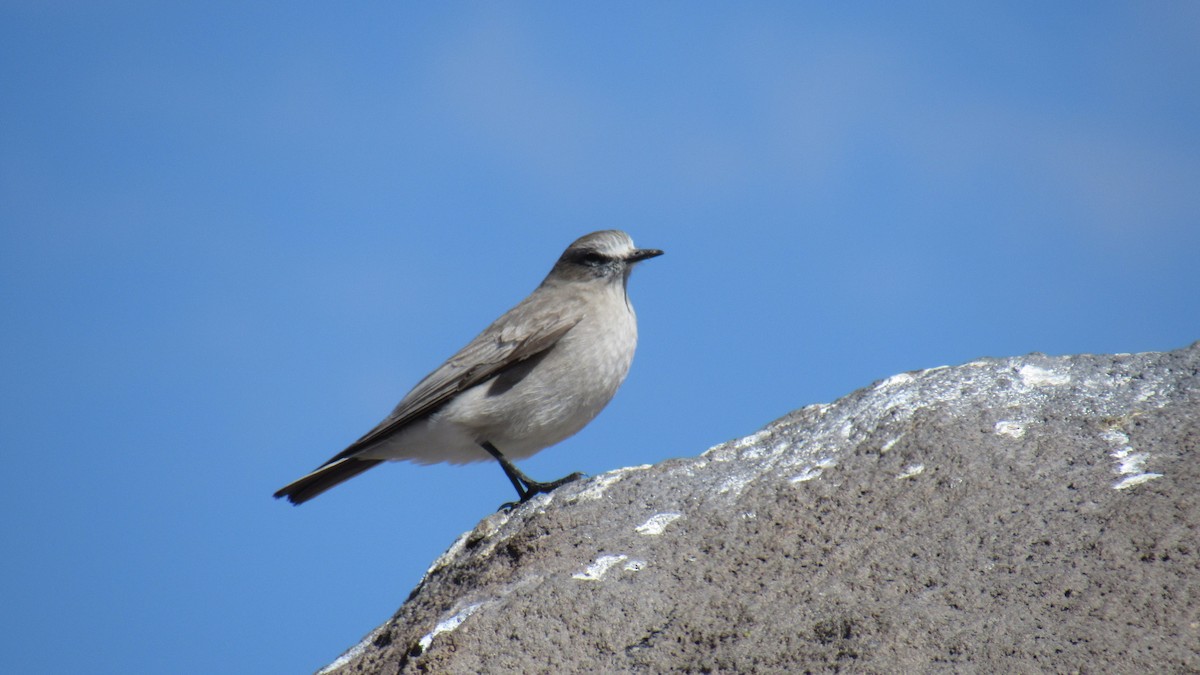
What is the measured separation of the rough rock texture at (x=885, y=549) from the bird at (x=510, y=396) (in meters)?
2.34

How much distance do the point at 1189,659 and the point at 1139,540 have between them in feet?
1.72

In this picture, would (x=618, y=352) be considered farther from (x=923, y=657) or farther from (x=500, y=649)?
(x=923, y=657)

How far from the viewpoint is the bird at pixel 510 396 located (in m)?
7.05

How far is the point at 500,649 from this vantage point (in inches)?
141

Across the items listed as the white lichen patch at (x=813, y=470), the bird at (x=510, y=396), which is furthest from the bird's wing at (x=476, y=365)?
the white lichen patch at (x=813, y=470)

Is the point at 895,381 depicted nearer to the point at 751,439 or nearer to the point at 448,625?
the point at 751,439

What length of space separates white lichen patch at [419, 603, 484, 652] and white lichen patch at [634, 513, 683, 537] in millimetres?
654

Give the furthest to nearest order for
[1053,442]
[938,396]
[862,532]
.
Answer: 1. [938,396]
2. [1053,442]
3. [862,532]

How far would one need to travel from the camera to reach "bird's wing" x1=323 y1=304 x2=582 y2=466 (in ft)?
23.5

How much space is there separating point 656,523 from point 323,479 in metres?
3.86

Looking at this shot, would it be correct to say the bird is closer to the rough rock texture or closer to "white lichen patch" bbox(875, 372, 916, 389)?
the rough rock texture

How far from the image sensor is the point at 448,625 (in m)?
3.78

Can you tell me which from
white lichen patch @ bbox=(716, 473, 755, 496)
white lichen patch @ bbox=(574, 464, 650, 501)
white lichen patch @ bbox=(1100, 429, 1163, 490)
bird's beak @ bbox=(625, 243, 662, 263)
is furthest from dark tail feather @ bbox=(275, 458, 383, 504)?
white lichen patch @ bbox=(1100, 429, 1163, 490)

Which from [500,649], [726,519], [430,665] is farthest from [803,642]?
[430,665]
